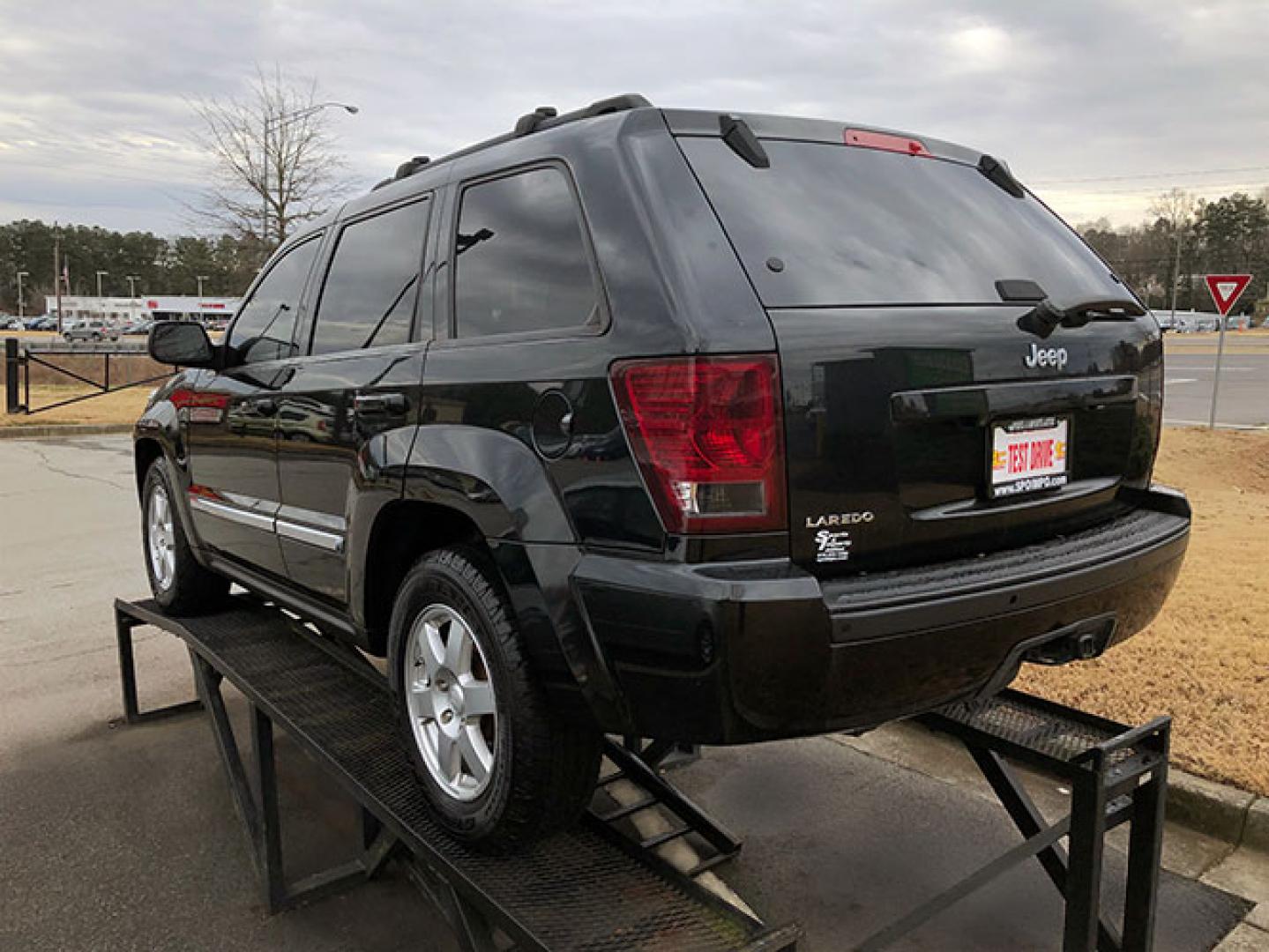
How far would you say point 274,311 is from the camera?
156 inches

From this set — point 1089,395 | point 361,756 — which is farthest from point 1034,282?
point 361,756

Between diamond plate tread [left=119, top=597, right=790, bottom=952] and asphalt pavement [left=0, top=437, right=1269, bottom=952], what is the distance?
53 centimetres

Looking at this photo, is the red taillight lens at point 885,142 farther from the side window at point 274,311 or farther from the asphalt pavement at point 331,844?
the asphalt pavement at point 331,844

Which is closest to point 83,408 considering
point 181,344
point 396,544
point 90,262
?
point 181,344

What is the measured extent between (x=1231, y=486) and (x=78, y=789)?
970cm

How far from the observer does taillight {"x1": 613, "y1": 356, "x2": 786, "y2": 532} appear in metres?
1.98

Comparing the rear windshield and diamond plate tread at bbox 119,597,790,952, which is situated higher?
the rear windshield

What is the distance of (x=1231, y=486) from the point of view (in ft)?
31.0

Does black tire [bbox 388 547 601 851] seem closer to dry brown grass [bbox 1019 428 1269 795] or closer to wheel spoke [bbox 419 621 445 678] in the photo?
wheel spoke [bbox 419 621 445 678]

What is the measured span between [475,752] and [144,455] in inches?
135

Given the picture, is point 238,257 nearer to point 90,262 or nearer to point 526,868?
point 526,868

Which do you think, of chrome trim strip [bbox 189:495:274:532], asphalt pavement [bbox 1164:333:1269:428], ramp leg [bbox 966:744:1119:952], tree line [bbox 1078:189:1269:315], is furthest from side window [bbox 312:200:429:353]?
tree line [bbox 1078:189:1269:315]

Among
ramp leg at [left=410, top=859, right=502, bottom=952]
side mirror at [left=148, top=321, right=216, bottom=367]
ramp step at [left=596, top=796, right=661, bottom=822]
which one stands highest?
side mirror at [left=148, top=321, right=216, bottom=367]

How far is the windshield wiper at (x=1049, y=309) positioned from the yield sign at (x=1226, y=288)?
14.3 meters
